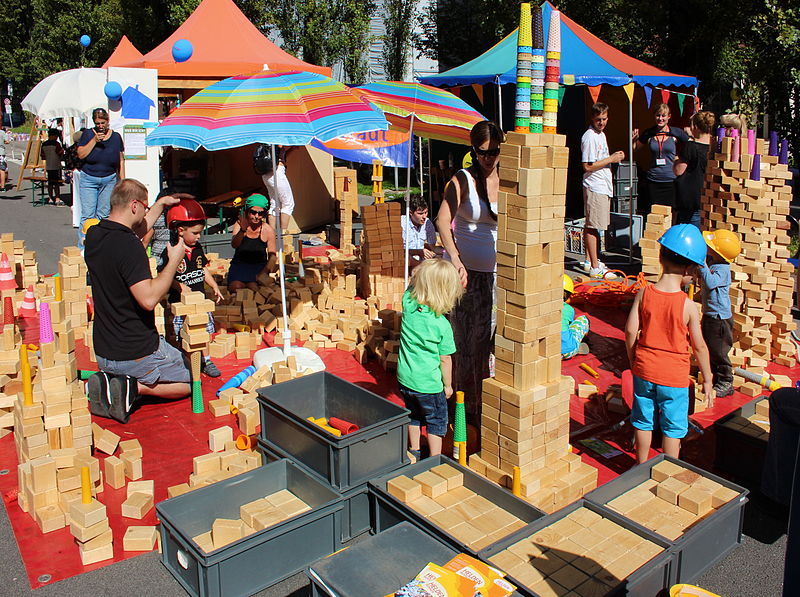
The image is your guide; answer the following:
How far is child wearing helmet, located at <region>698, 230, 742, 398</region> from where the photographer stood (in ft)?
18.8

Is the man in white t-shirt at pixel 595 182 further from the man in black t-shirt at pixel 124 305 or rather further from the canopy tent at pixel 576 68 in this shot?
the man in black t-shirt at pixel 124 305

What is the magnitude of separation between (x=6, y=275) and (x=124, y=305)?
312 cm

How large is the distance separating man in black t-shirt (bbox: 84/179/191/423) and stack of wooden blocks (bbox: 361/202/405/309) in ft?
10.2

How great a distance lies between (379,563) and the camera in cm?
334

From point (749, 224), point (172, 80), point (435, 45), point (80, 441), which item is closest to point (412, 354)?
point (80, 441)

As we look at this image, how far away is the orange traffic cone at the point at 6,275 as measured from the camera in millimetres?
7793

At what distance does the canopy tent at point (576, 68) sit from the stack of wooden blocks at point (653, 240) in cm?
469

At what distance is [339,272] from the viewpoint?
9.26 m

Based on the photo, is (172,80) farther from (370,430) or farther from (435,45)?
(435,45)

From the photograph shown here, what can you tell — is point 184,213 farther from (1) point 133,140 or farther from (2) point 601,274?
(2) point 601,274

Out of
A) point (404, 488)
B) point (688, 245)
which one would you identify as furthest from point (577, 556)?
point (688, 245)

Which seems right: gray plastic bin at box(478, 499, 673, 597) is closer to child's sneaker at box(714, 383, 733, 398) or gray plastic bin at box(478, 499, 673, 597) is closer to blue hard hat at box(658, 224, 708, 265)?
blue hard hat at box(658, 224, 708, 265)

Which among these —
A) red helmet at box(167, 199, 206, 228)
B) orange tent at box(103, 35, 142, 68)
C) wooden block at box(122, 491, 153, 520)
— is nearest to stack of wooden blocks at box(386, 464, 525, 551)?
wooden block at box(122, 491, 153, 520)

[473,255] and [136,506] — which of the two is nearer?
[136,506]
